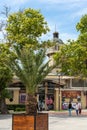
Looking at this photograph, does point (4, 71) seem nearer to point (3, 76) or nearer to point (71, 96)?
point (3, 76)

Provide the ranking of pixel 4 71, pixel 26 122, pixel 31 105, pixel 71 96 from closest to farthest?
pixel 26 122 < pixel 31 105 < pixel 4 71 < pixel 71 96

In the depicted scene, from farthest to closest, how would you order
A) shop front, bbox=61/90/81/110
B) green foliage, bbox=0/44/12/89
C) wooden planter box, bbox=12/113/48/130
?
shop front, bbox=61/90/81/110, green foliage, bbox=0/44/12/89, wooden planter box, bbox=12/113/48/130

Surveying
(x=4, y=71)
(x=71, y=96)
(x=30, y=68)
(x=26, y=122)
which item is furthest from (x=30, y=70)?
(x=71, y=96)

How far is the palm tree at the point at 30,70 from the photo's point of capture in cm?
1981

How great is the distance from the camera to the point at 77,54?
147 feet

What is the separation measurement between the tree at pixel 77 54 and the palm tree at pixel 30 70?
23013 millimetres

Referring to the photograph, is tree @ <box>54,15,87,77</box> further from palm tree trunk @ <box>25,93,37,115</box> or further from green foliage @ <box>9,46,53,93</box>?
palm tree trunk @ <box>25,93,37,115</box>

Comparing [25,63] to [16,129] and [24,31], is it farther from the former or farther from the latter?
[24,31]

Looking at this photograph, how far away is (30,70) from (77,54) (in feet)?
81.8

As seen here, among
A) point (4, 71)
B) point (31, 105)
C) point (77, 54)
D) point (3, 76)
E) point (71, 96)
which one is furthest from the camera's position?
point (71, 96)

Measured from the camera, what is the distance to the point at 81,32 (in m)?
46.6

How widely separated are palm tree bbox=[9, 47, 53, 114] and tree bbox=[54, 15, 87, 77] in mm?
23013

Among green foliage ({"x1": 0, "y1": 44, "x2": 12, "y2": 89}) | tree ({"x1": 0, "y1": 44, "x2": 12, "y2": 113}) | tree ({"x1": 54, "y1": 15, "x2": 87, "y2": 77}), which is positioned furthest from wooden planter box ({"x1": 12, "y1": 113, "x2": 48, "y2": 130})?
tree ({"x1": 54, "y1": 15, "x2": 87, "y2": 77})

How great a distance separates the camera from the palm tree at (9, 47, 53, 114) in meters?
19.8
